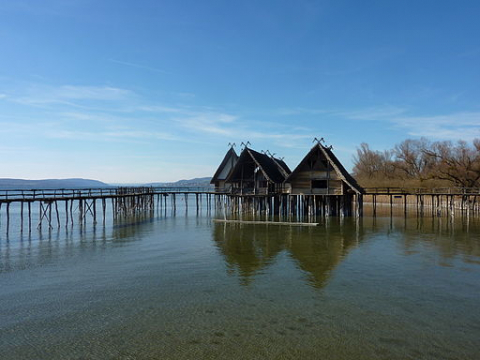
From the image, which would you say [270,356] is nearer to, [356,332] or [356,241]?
[356,332]

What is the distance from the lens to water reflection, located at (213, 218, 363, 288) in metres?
14.2

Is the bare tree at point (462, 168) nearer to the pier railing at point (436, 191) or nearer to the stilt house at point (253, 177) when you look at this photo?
the pier railing at point (436, 191)

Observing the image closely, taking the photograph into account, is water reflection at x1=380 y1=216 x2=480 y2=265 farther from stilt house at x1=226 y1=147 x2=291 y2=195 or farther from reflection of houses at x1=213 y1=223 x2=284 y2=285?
stilt house at x1=226 y1=147 x2=291 y2=195

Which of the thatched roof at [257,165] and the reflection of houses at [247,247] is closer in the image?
the reflection of houses at [247,247]

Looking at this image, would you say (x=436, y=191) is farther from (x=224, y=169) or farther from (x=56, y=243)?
(x=56, y=243)

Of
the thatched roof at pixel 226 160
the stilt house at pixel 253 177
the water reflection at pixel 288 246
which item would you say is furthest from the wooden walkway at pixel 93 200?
the water reflection at pixel 288 246

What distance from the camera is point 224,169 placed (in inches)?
1601

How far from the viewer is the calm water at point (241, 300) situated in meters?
7.71

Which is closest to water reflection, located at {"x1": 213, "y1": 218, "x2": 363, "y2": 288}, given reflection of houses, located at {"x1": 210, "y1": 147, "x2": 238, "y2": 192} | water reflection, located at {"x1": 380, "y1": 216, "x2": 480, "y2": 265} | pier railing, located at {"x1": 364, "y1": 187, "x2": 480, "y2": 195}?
water reflection, located at {"x1": 380, "y1": 216, "x2": 480, "y2": 265}

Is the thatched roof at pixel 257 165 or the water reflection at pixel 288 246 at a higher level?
the thatched roof at pixel 257 165

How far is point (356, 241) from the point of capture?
20.5m

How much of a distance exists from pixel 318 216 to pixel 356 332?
1050 inches

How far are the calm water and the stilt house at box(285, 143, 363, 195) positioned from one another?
1210 cm

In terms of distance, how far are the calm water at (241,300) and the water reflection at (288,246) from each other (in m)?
0.12
